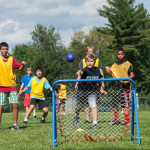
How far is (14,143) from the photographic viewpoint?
4742 millimetres

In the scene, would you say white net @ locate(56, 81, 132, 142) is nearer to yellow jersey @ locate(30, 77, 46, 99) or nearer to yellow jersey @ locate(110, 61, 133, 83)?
yellow jersey @ locate(110, 61, 133, 83)

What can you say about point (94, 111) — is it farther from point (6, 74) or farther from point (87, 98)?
point (6, 74)

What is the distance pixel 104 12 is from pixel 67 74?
13.8 metres

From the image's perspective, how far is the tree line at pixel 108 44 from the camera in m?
36.6

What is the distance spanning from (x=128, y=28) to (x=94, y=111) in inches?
1277

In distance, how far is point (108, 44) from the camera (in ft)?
129

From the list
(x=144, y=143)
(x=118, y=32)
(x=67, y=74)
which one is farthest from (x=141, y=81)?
(x=144, y=143)

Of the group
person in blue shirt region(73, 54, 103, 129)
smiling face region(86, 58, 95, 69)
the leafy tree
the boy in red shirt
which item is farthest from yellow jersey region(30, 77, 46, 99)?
the leafy tree

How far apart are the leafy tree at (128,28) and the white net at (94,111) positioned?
3011 cm

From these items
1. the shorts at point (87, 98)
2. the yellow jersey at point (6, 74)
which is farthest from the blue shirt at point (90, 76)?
the yellow jersey at point (6, 74)

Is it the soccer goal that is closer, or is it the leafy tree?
the soccer goal

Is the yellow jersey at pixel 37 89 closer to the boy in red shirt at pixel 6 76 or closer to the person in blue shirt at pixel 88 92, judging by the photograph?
the boy in red shirt at pixel 6 76

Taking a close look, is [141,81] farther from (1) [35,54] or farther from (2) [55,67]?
(1) [35,54]

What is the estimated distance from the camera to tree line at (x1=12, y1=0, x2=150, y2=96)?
3656 cm
